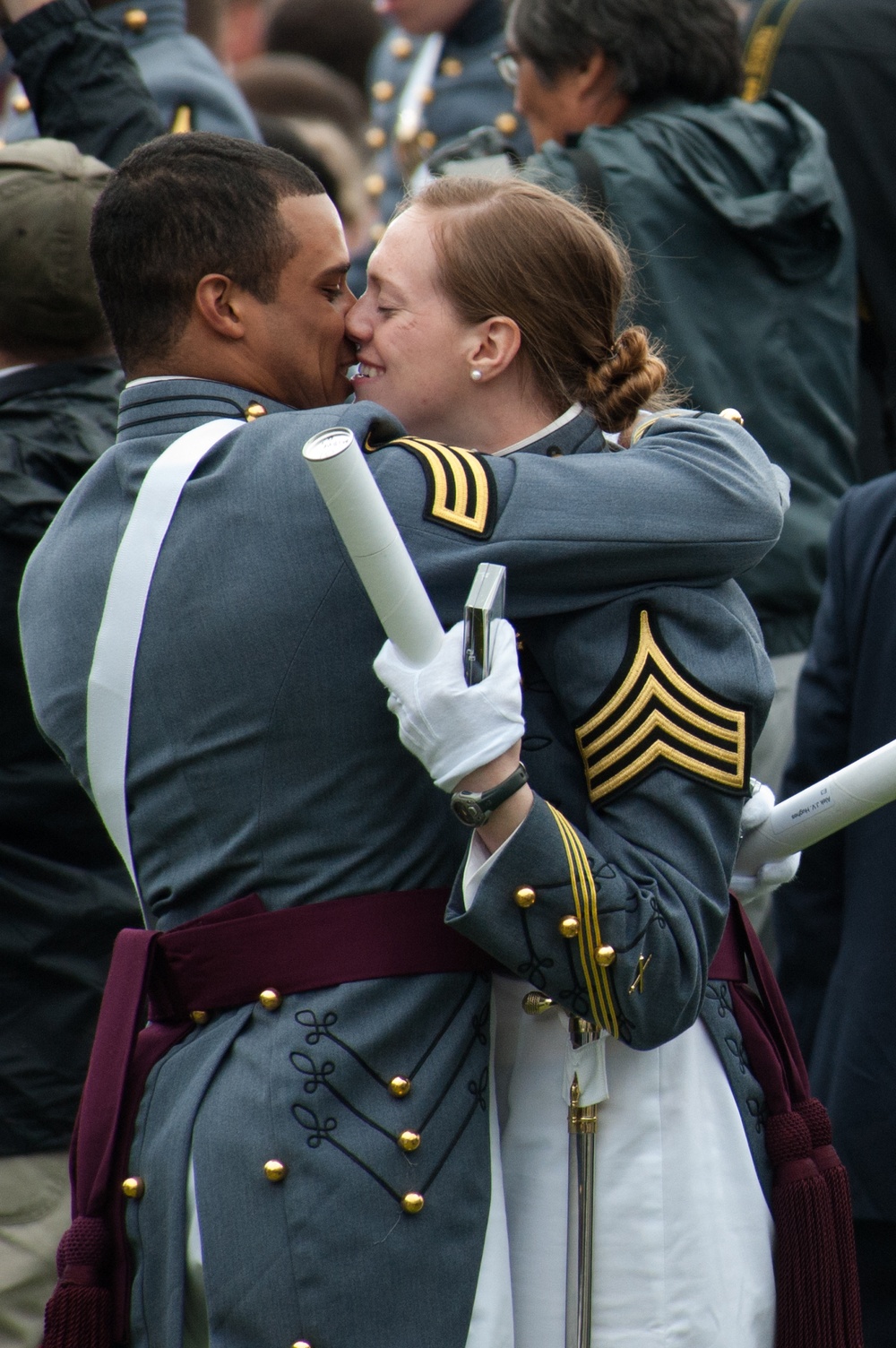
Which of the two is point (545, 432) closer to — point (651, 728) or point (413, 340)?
point (413, 340)

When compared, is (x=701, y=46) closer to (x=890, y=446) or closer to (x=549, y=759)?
(x=890, y=446)

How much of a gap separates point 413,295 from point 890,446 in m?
2.64

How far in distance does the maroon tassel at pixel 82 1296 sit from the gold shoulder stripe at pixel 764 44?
3353 mm

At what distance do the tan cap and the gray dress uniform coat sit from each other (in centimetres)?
117

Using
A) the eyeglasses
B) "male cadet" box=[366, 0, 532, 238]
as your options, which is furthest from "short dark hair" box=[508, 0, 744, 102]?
"male cadet" box=[366, 0, 532, 238]

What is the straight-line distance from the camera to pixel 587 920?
1940mm

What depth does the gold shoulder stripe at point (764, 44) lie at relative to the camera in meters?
4.58

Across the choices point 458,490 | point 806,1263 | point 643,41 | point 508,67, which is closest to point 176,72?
point 508,67

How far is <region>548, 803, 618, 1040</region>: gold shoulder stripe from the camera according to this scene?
1940 mm

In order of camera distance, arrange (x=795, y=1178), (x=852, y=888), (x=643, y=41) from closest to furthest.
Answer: (x=795, y=1178), (x=852, y=888), (x=643, y=41)

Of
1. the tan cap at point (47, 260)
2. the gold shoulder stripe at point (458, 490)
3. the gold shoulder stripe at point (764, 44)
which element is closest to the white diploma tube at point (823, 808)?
the gold shoulder stripe at point (458, 490)

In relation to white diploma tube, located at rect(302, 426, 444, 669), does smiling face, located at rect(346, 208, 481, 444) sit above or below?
above

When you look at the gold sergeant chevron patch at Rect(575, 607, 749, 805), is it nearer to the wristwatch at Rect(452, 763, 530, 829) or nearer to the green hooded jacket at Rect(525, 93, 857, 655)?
the wristwatch at Rect(452, 763, 530, 829)

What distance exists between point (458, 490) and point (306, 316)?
0.41m
